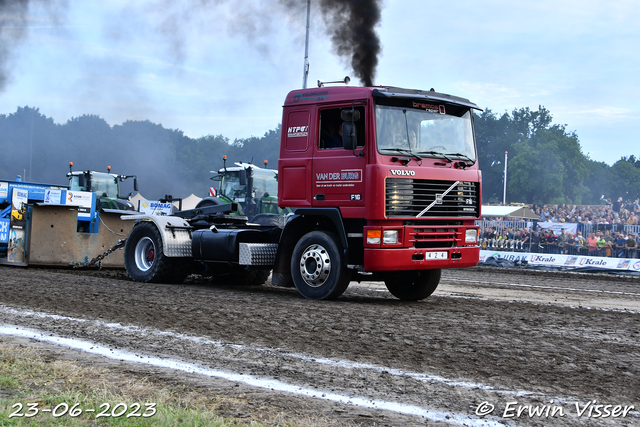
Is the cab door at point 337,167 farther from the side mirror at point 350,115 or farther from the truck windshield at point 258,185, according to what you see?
the truck windshield at point 258,185

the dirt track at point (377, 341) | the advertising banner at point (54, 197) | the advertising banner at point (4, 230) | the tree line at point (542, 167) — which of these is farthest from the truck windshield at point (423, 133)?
the tree line at point (542, 167)

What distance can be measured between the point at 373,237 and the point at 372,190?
65 centimetres

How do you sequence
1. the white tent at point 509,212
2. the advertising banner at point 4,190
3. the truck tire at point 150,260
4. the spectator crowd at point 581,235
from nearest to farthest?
the truck tire at point 150,260 < the advertising banner at point 4,190 < the spectator crowd at point 581,235 < the white tent at point 509,212

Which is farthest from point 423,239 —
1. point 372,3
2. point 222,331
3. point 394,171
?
point 372,3

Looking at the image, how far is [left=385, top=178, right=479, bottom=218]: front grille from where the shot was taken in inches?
352

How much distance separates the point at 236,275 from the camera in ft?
42.3

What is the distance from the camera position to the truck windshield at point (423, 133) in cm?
911

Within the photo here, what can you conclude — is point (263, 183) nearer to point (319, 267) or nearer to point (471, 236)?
point (319, 267)

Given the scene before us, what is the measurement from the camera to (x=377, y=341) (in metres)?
6.43

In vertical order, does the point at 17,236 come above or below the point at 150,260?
above

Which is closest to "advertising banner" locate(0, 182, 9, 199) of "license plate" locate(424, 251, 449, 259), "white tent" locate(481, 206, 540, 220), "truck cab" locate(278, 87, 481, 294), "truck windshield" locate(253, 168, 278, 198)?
"truck windshield" locate(253, 168, 278, 198)

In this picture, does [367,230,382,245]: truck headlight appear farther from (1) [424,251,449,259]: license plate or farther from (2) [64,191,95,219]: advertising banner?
(2) [64,191,95,219]: advertising banner

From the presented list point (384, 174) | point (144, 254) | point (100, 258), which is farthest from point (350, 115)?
point (100, 258)

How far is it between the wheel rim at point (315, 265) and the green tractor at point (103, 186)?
14453mm
